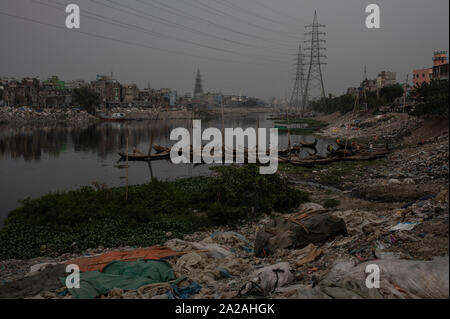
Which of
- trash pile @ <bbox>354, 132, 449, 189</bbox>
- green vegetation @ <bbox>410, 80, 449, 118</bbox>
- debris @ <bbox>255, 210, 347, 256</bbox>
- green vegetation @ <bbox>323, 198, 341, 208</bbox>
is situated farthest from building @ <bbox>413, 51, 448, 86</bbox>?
debris @ <bbox>255, 210, 347, 256</bbox>

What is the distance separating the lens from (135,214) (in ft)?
27.8

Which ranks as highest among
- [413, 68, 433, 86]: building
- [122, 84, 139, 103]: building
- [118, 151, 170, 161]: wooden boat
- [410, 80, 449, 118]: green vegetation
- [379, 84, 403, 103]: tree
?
[122, 84, 139, 103]: building

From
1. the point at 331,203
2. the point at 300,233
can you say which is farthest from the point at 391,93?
the point at 300,233

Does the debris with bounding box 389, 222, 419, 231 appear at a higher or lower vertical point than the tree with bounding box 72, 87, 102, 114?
lower

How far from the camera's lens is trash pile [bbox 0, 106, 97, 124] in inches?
2105

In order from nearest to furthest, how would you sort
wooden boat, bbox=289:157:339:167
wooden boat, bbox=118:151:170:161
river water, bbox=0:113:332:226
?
river water, bbox=0:113:332:226
wooden boat, bbox=289:157:339:167
wooden boat, bbox=118:151:170:161

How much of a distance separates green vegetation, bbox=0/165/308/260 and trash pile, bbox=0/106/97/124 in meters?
50.5

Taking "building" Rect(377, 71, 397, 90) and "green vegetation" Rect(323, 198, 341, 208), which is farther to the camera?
"building" Rect(377, 71, 397, 90)

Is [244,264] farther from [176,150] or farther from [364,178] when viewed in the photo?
[176,150]

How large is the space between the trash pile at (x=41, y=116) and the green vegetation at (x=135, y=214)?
5049 cm

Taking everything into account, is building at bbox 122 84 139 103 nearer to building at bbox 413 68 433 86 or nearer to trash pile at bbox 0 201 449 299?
building at bbox 413 68 433 86

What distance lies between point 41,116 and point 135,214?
58.7 meters

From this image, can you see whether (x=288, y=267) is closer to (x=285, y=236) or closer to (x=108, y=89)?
(x=285, y=236)

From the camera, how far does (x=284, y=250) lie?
5.62m
